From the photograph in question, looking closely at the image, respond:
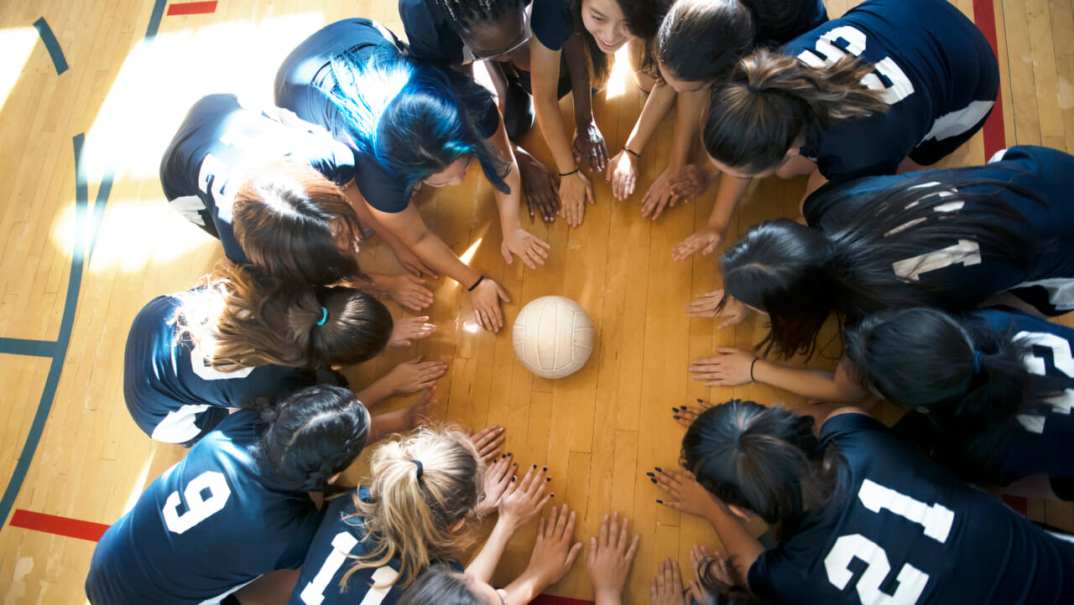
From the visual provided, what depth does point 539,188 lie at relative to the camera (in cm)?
233

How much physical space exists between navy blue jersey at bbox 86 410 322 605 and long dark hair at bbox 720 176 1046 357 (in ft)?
4.45

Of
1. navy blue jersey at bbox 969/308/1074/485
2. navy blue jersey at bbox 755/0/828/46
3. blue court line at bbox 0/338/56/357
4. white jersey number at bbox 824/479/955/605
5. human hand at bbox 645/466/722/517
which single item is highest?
navy blue jersey at bbox 755/0/828/46

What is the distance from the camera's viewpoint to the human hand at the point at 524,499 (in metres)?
1.99

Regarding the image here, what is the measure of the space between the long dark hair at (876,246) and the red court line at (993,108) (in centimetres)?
79

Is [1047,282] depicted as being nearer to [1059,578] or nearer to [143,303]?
[1059,578]

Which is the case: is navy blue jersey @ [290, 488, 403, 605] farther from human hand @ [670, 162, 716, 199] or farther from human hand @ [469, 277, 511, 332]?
human hand @ [670, 162, 716, 199]

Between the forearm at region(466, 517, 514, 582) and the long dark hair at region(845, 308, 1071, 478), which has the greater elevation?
the long dark hair at region(845, 308, 1071, 478)

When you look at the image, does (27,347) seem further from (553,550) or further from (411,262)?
(553,550)

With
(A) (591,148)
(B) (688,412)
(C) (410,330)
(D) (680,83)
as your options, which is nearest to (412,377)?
(C) (410,330)

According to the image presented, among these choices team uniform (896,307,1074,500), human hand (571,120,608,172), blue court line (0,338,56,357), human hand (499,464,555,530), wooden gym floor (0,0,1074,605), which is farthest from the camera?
blue court line (0,338,56,357)

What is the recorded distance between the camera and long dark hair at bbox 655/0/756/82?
1.52 metres

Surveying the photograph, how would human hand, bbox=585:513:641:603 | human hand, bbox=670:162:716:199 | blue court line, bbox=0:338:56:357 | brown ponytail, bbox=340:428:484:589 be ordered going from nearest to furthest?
brown ponytail, bbox=340:428:484:589
human hand, bbox=585:513:641:603
human hand, bbox=670:162:716:199
blue court line, bbox=0:338:56:357

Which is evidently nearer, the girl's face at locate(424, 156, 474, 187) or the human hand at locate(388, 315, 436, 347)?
the girl's face at locate(424, 156, 474, 187)

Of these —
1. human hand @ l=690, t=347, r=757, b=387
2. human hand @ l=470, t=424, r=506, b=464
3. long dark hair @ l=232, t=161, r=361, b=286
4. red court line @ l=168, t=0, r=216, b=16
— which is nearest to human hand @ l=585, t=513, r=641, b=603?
human hand @ l=470, t=424, r=506, b=464
